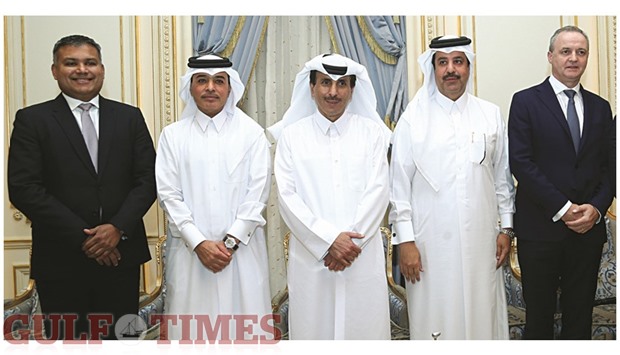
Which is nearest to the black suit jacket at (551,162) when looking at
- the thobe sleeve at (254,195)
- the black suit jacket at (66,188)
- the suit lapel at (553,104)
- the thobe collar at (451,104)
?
the suit lapel at (553,104)

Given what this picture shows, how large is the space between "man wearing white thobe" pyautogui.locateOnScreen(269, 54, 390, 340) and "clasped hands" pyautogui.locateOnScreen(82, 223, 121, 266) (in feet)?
2.90

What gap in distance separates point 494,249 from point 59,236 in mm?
2282

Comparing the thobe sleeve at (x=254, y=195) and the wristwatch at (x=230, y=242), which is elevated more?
the thobe sleeve at (x=254, y=195)

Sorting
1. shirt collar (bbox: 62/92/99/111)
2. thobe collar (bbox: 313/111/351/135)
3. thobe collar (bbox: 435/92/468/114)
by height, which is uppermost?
shirt collar (bbox: 62/92/99/111)

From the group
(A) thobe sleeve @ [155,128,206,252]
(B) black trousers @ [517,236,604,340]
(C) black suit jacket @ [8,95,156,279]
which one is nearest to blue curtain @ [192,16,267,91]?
(A) thobe sleeve @ [155,128,206,252]

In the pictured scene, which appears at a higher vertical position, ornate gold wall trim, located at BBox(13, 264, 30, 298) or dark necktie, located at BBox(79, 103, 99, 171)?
dark necktie, located at BBox(79, 103, 99, 171)

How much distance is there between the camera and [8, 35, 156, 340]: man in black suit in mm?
3561

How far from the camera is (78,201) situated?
3.62m

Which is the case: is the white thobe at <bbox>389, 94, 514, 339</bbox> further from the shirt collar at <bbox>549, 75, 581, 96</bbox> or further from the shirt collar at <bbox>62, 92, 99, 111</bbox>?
the shirt collar at <bbox>62, 92, 99, 111</bbox>

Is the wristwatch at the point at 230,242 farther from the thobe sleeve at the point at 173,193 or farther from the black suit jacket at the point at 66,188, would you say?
the black suit jacket at the point at 66,188

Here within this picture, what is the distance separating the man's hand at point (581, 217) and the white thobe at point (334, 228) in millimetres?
939

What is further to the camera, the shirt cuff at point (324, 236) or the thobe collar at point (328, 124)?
the thobe collar at point (328, 124)

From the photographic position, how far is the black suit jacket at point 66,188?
3543mm
